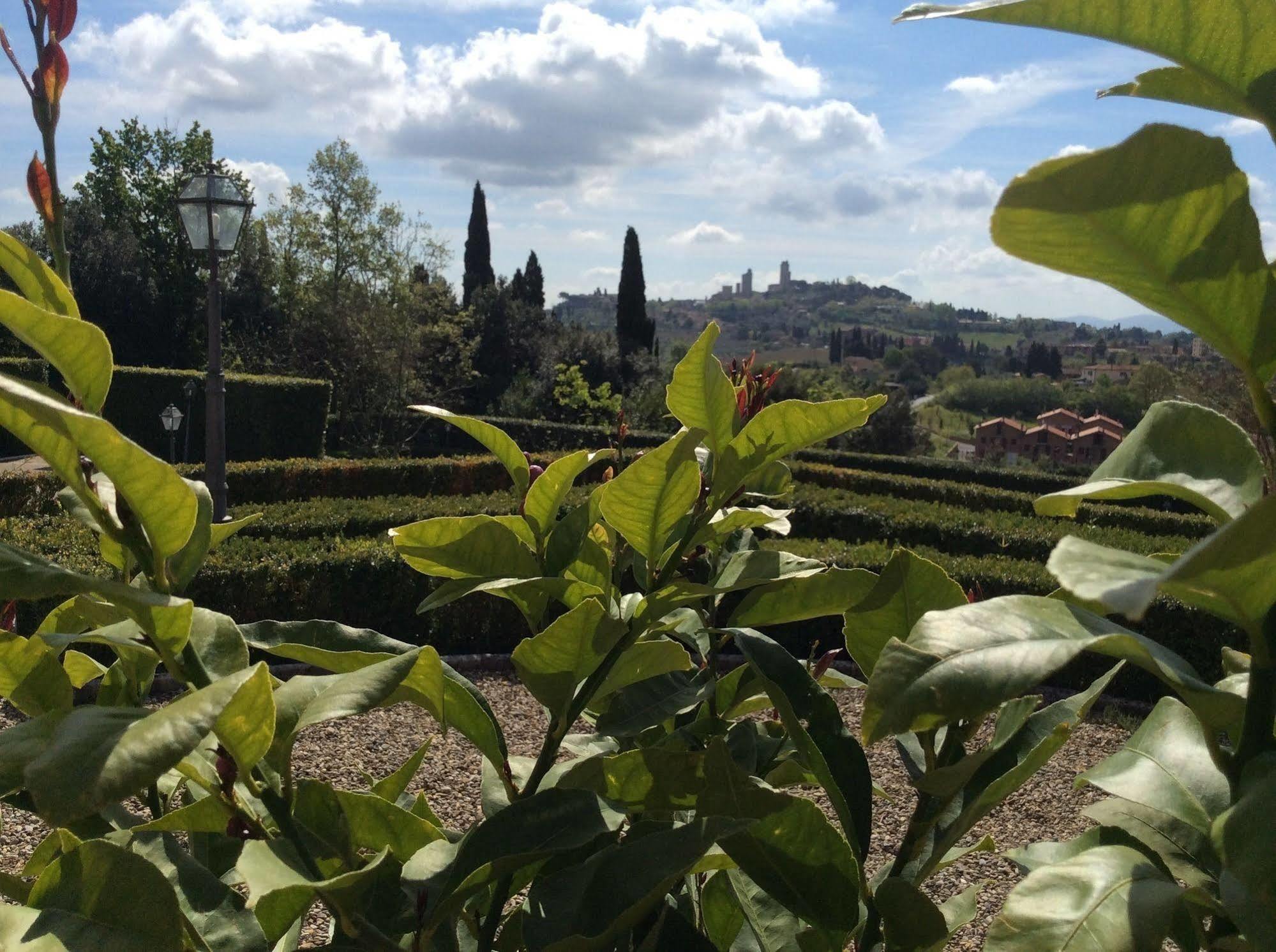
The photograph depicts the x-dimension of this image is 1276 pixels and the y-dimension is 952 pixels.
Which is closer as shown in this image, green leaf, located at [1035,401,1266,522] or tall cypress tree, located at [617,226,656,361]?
green leaf, located at [1035,401,1266,522]

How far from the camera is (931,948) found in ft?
2.30

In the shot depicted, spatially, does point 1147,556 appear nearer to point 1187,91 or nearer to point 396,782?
point 1187,91

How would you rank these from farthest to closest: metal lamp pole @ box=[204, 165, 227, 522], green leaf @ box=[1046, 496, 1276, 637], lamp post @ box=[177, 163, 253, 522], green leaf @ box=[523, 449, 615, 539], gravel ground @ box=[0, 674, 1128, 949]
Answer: metal lamp pole @ box=[204, 165, 227, 522]
lamp post @ box=[177, 163, 253, 522]
gravel ground @ box=[0, 674, 1128, 949]
green leaf @ box=[523, 449, 615, 539]
green leaf @ box=[1046, 496, 1276, 637]

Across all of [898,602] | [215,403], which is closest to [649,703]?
[898,602]

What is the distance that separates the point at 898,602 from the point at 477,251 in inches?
1725

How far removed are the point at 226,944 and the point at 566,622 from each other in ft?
1.18

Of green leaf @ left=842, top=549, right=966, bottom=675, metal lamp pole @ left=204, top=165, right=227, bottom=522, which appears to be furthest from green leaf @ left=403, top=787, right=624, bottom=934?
metal lamp pole @ left=204, top=165, right=227, bottom=522

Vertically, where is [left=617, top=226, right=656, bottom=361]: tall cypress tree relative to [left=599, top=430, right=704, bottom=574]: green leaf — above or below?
above

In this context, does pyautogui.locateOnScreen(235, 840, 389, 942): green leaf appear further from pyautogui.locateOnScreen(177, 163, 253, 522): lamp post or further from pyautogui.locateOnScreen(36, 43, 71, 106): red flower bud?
pyautogui.locateOnScreen(177, 163, 253, 522): lamp post

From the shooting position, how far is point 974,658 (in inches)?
18.5

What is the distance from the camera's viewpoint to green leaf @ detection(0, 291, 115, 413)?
1.82 ft

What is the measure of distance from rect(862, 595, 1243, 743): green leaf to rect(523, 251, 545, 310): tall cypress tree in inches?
1645

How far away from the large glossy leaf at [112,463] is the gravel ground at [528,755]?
4708mm

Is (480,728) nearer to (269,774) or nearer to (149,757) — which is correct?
(269,774)
